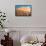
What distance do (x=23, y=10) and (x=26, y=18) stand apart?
0.25 meters

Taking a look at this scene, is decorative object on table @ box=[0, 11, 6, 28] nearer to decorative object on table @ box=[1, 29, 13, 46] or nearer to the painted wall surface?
the painted wall surface

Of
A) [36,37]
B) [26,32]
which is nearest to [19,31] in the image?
[26,32]

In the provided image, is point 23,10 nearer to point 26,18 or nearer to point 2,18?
point 26,18

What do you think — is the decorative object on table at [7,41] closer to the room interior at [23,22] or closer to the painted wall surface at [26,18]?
the room interior at [23,22]

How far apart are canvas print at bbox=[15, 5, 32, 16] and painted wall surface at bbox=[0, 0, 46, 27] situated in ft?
0.29

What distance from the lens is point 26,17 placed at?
13.8 feet

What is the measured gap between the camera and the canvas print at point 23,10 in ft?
13.7

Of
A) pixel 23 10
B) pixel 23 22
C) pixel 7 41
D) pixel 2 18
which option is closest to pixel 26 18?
pixel 23 22

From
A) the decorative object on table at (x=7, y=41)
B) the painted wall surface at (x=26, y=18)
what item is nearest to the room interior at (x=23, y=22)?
the painted wall surface at (x=26, y=18)

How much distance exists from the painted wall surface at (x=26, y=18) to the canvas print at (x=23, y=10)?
9 centimetres

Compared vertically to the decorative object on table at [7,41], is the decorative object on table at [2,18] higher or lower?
higher

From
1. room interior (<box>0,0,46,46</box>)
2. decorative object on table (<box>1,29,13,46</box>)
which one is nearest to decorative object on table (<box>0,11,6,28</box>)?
room interior (<box>0,0,46,46</box>)

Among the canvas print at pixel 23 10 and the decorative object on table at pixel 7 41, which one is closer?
the decorative object on table at pixel 7 41

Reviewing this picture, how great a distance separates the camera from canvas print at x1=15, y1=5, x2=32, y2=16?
418 centimetres
